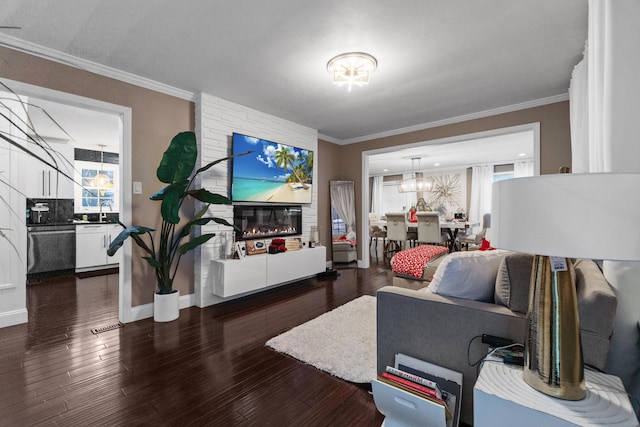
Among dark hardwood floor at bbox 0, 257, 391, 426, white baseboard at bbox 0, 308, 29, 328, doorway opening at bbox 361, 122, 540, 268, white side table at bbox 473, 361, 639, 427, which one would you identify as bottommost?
dark hardwood floor at bbox 0, 257, 391, 426

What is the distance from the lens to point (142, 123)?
326 cm

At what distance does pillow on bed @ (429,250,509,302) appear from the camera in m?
1.72

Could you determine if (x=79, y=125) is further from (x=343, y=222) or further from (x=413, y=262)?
(x=413, y=262)

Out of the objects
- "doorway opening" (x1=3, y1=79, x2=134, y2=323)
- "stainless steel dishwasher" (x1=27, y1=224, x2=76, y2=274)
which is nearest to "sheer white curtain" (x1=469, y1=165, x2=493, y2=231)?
"doorway opening" (x1=3, y1=79, x2=134, y2=323)

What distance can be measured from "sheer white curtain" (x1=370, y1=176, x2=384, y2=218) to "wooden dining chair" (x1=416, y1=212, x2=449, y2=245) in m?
4.70

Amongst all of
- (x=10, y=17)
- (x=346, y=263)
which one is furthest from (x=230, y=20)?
(x=346, y=263)

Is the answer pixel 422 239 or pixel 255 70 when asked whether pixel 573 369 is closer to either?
pixel 255 70

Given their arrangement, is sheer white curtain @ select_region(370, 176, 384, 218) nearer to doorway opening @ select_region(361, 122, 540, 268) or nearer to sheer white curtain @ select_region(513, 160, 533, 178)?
doorway opening @ select_region(361, 122, 540, 268)

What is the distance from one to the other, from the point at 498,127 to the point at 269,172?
319cm

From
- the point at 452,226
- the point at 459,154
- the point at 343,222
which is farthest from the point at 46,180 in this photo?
the point at 459,154

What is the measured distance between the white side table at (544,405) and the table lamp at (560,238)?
1.6 inches

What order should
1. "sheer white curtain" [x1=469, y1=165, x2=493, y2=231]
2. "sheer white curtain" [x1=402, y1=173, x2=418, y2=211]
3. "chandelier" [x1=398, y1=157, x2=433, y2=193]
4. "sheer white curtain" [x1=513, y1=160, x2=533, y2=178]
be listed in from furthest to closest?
"sheer white curtain" [x1=402, y1=173, x2=418, y2=211]
"sheer white curtain" [x1=469, y1=165, x2=493, y2=231]
"sheer white curtain" [x1=513, y1=160, x2=533, y2=178]
"chandelier" [x1=398, y1=157, x2=433, y2=193]

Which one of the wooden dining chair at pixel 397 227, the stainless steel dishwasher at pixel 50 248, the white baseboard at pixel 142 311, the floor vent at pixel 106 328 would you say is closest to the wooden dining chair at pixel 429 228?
the wooden dining chair at pixel 397 227

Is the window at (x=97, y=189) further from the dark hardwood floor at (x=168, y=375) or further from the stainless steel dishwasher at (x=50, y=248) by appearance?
the dark hardwood floor at (x=168, y=375)
